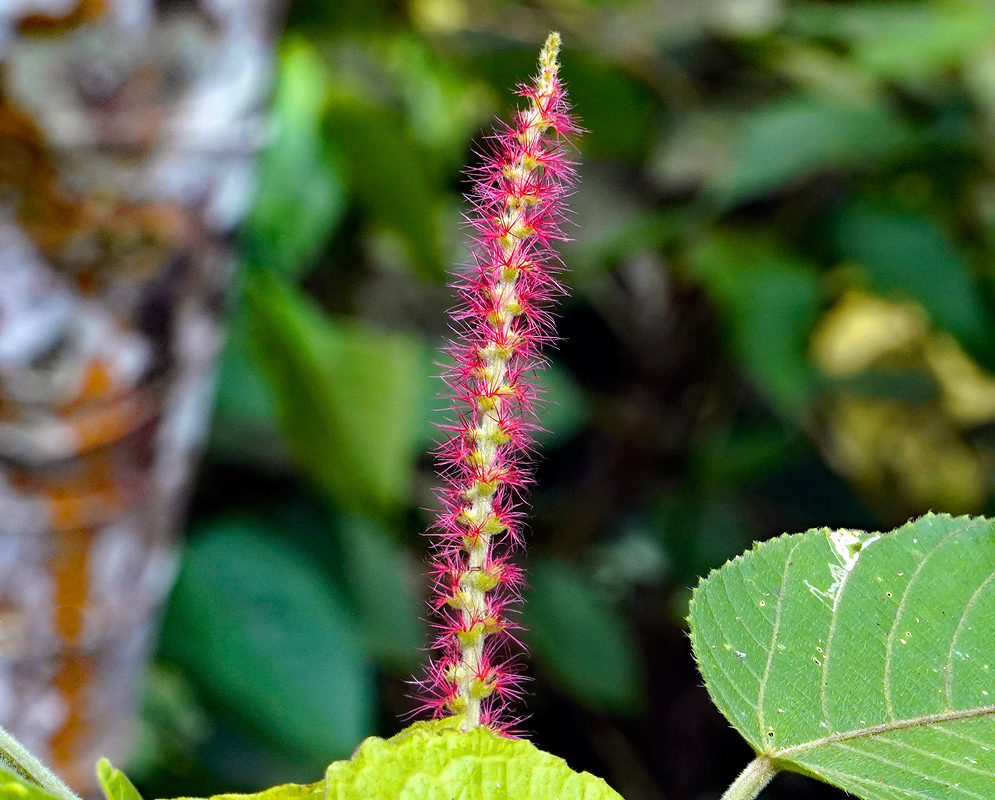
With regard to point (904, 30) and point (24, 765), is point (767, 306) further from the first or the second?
point (24, 765)

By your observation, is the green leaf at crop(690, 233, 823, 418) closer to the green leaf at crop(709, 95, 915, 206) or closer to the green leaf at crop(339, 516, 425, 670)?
the green leaf at crop(709, 95, 915, 206)

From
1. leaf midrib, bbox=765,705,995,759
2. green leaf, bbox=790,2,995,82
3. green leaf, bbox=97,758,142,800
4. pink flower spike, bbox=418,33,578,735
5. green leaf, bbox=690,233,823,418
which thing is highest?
green leaf, bbox=790,2,995,82

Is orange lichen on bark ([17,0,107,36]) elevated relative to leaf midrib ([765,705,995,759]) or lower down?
elevated

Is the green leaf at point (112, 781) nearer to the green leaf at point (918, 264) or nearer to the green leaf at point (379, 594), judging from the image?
the green leaf at point (379, 594)

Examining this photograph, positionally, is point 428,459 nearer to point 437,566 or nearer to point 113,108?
point 113,108

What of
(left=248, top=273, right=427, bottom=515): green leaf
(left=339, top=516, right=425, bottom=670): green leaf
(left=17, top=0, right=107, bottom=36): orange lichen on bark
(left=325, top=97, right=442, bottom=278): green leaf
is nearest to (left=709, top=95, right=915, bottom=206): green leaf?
(left=325, top=97, right=442, bottom=278): green leaf

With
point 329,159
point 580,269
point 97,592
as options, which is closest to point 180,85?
point 97,592
